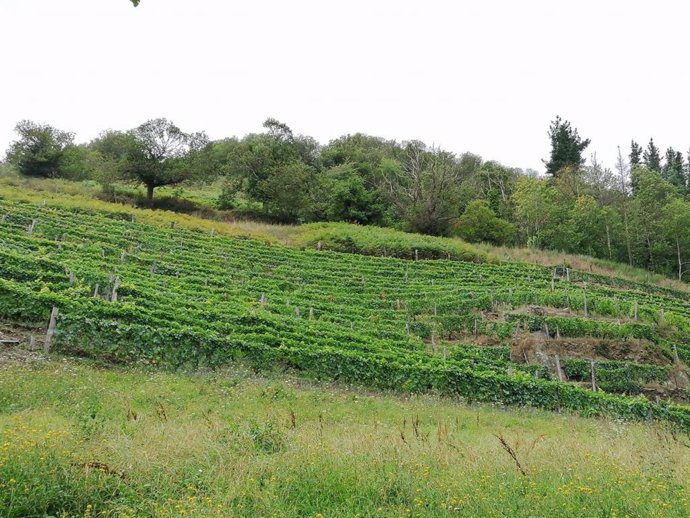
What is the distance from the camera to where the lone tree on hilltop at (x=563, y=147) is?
77188 mm

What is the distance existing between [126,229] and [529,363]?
2608 centimetres

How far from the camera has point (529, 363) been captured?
2153 cm

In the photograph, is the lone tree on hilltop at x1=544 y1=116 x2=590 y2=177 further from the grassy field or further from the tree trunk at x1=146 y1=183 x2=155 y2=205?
the grassy field

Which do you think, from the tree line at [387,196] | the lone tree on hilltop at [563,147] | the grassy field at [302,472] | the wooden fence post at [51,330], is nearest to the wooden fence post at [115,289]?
the wooden fence post at [51,330]

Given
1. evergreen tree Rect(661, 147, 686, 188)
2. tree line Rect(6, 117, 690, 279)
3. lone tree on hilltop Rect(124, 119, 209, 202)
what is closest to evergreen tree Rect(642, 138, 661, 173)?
evergreen tree Rect(661, 147, 686, 188)

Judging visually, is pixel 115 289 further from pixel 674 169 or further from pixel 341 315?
pixel 674 169

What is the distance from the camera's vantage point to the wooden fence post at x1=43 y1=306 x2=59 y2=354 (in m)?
14.0

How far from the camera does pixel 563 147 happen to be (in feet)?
254

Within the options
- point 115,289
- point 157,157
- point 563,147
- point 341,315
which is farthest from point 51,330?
point 563,147

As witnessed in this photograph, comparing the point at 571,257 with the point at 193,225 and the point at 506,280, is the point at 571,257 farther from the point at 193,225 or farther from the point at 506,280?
the point at 193,225

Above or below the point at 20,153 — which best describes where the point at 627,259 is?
below

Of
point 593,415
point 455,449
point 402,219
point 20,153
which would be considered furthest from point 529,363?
point 20,153

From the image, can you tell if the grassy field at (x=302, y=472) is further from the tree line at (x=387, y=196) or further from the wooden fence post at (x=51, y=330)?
the tree line at (x=387, y=196)

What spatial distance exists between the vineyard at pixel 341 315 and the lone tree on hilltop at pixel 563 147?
42.4 m
